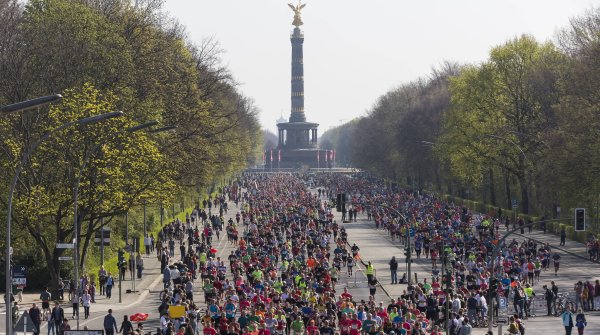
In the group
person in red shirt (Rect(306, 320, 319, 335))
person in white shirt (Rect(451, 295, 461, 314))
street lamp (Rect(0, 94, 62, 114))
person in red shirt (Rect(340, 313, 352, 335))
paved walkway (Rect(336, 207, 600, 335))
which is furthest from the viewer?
paved walkway (Rect(336, 207, 600, 335))

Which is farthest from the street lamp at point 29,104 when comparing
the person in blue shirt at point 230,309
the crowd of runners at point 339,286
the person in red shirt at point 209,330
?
the person in blue shirt at point 230,309

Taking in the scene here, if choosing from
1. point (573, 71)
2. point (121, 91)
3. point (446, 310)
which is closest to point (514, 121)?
point (573, 71)

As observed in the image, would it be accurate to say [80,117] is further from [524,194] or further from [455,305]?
[524,194]

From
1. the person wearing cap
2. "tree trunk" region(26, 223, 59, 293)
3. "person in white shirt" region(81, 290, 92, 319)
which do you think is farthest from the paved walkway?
"tree trunk" region(26, 223, 59, 293)

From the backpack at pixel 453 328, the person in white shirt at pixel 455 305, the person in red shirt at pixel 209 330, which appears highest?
the person in white shirt at pixel 455 305

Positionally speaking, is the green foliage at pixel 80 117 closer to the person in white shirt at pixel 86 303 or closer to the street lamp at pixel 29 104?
the person in white shirt at pixel 86 303

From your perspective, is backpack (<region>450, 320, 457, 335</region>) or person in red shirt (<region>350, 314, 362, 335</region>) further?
backpack (<region>450, 320, 457, 335</region>)

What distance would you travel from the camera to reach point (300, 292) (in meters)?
46.0

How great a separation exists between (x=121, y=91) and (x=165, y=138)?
22.1 feet

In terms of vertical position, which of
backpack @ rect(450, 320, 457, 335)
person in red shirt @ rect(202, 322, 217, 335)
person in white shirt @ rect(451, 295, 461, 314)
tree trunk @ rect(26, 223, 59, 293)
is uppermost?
tree trunk @ rect(26, 223, 59, 293)

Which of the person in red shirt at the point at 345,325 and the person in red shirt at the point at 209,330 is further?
the person in red shirt at the point at 345,325

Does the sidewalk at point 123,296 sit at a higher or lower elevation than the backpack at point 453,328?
higher

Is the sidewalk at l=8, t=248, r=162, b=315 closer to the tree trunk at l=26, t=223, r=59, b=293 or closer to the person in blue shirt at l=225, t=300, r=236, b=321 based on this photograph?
the tree trunk at l=26, t=223, r=59, b=293

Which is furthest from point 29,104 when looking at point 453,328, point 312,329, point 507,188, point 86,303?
point 507,188
